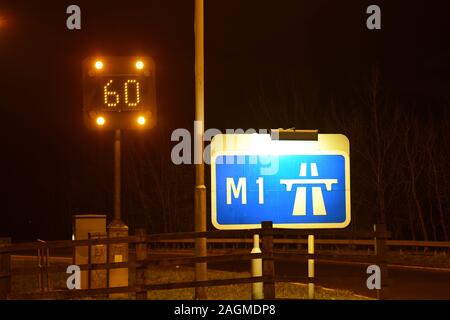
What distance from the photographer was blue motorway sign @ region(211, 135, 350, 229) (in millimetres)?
13469

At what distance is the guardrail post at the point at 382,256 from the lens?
39.2 ft

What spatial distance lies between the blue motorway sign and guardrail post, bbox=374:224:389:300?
5.58ft

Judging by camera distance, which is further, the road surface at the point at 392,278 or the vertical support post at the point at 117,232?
the road surface at the point at 392,278

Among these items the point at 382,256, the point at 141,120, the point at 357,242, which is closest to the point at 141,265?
the point at 141,120

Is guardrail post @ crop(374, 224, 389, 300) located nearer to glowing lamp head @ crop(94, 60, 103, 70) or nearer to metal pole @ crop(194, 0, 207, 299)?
metal pole @ crop(194, 0, 207, 299)

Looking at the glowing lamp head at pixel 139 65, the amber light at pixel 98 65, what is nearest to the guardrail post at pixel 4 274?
the amber light at pixel 98 65

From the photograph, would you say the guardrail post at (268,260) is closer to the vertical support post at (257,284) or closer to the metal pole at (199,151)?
the vertical support post at (257,284)

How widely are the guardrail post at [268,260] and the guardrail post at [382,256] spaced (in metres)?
1.66

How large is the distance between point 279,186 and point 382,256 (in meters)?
2.26

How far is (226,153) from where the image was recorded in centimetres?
1348

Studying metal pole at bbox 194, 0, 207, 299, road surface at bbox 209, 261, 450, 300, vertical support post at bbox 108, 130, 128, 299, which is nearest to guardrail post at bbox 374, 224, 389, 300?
road surface at bbox 209, 261, 450, 300

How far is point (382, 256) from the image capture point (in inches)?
472

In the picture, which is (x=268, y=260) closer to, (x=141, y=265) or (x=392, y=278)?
(x=141, y=265)

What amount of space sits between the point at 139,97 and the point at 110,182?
50.9 metres
